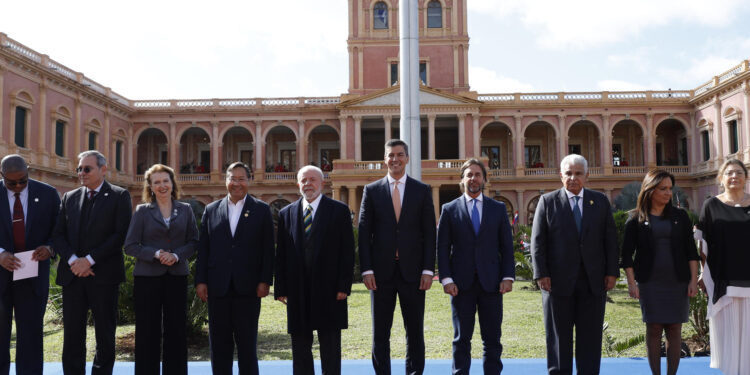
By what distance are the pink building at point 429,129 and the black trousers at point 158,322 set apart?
77.0 ft

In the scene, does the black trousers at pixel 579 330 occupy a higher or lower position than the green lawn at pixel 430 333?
higher

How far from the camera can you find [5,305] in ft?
15.0

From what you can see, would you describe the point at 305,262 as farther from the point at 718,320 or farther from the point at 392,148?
the point at 718,320

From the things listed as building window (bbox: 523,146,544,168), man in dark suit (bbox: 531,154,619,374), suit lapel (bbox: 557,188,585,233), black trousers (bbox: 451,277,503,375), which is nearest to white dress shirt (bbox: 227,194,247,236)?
black trousers (bbox: 451,277,503,375)

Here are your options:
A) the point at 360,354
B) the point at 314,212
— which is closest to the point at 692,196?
the point at 360,354

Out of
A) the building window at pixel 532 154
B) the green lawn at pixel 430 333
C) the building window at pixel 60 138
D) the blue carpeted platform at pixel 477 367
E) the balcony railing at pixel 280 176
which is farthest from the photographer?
the building window at pixel 532 154

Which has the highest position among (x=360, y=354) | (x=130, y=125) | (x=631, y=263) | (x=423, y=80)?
(x=423, y=80)

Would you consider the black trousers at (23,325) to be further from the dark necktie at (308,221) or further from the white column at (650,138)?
the white column at (650,138)

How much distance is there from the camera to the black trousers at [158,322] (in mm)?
4582

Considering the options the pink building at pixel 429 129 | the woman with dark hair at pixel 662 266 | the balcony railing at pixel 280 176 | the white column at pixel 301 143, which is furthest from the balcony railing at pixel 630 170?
the woman with dark hair at pixel 662 266

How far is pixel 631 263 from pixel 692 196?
32.2m

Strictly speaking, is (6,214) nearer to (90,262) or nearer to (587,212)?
(90,262)

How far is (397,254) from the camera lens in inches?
181

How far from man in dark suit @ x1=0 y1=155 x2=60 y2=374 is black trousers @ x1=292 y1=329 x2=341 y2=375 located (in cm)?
205
